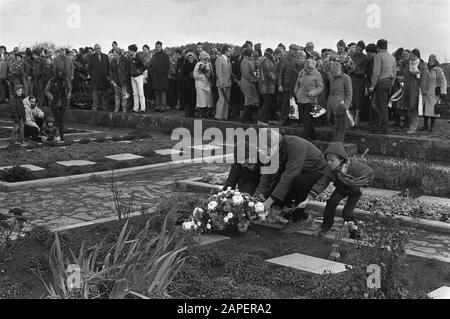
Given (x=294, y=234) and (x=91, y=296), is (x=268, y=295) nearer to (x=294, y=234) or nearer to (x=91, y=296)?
(x=91, y=296)

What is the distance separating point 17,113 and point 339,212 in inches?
351

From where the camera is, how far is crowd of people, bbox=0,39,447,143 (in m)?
14.2

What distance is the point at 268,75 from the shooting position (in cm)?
1579

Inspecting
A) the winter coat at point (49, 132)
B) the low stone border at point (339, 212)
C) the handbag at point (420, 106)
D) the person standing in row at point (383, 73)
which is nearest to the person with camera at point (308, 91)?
the person standing in row at point (383, 73)

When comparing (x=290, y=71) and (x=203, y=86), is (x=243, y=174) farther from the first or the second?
(x=203, y=86)

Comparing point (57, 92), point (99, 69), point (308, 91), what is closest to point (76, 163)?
point (57, 92)

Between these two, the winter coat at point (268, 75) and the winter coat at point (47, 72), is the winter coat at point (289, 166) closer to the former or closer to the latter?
A: the winter coat at point (268, 75)

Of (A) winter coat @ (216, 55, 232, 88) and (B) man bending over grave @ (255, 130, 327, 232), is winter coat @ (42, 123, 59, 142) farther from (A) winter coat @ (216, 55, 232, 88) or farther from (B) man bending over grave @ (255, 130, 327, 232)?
(B) man bending over grave @ (255, 130, 327, 232)

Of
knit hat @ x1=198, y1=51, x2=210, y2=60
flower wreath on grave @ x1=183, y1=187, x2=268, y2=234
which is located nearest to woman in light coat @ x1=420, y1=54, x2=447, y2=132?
knit hat @ x1=198, y1=51, x2=210, y2=60

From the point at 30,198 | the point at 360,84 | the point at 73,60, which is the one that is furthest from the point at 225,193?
the point at 73,60

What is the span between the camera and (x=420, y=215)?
8531mm

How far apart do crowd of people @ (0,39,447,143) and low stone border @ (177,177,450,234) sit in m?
4.47

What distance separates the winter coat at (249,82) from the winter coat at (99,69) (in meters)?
5.60
